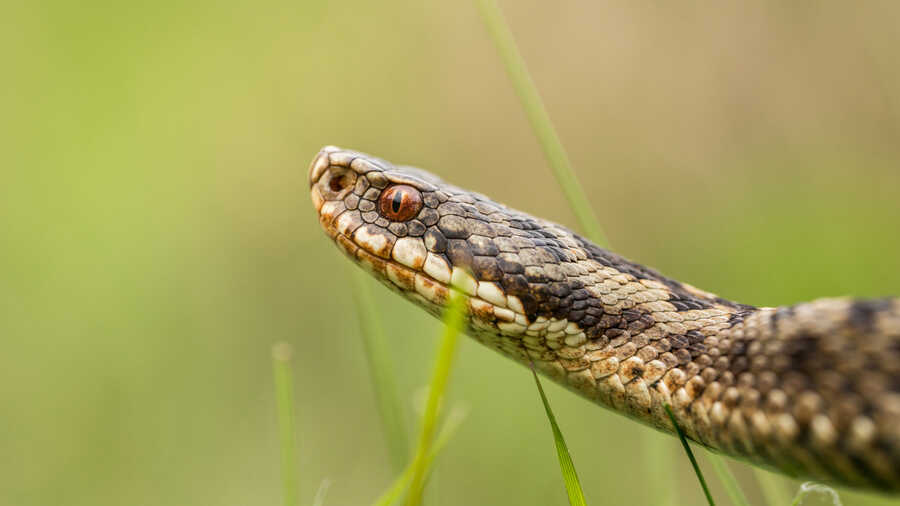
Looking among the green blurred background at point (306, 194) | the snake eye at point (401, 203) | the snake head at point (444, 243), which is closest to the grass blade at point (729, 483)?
the snake head at point (444, 243)

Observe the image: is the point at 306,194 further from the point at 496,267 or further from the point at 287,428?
the point at 287,428

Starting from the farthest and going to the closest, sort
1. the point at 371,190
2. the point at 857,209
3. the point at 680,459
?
the point at 857,209, the point at 680,459, the point at 371,190

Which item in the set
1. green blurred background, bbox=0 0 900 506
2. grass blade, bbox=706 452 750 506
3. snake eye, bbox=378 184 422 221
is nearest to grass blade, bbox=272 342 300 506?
snake eye, bbox=378 184 422 221

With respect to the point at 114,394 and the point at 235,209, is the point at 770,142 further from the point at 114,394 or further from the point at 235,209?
the point at 114,394

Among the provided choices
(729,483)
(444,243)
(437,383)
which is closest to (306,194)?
(444,243)

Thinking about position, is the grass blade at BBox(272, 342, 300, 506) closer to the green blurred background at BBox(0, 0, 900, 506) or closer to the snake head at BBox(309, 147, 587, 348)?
the snake head at BBox(309, 147, 587, 348)

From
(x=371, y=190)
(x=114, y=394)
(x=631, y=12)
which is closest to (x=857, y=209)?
(x=631, y=12)
